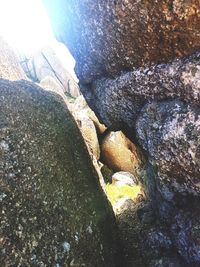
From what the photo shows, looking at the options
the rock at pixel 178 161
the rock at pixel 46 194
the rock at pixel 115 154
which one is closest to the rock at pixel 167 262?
the rock at pixel 178 161

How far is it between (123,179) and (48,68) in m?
43.5

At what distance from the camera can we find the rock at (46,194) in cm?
720

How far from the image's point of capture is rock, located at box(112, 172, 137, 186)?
27.9 m

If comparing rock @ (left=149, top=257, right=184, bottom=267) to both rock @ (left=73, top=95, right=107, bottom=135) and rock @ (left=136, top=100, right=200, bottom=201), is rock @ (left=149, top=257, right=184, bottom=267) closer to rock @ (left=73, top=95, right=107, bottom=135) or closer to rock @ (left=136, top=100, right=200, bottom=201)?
rock @ (left=136, top=100, right=200, bottom=201)

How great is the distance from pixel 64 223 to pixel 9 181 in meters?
1.55

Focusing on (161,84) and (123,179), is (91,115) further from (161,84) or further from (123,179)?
(161,84)

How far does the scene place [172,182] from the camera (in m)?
8.00

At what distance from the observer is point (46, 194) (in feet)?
→ 26.4

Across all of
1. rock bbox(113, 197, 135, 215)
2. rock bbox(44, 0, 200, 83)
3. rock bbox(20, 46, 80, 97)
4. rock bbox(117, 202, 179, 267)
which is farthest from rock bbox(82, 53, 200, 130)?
rock bbox(20, 46, 80, 97)

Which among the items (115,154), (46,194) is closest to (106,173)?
(115,154)

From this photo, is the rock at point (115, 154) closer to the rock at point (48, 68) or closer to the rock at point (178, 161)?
the rock at point (178, 161)

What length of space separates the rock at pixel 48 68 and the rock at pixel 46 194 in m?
54.7

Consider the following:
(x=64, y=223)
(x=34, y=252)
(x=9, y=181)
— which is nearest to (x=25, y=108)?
(x=9, y=181)

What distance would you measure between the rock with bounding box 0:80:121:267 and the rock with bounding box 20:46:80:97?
5473 centimetres
